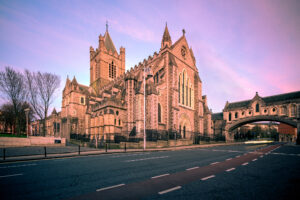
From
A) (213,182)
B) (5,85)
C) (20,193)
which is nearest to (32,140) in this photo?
(5,85)

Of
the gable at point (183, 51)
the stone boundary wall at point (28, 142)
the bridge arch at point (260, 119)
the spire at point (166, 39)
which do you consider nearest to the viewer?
the stone boundary wall at point (28, 142)

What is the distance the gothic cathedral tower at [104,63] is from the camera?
4569 centimetres

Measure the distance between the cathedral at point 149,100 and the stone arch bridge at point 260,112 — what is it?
17002mm

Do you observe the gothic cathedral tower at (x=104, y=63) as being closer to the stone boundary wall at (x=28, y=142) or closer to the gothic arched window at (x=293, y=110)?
the stone boundary wall at (x=28, y=142)

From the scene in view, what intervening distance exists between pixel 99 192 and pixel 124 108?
23.1 metres

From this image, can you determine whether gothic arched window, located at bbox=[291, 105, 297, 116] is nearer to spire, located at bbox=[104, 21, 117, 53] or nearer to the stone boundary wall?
the stone boundary wall

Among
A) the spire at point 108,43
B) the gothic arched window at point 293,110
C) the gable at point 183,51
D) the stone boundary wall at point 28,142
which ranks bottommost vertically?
the stone boundary wall at point 28,142

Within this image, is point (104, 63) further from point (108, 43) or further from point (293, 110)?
point (293, 110)

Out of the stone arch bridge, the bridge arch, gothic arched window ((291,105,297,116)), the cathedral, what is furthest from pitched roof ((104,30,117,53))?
gothic arched window ((291,105,297,116))

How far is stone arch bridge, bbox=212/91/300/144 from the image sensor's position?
3591 centimetres

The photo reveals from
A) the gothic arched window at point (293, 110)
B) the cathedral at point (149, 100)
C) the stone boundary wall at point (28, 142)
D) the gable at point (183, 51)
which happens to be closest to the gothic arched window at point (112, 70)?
the cathedral at point (149, 100)

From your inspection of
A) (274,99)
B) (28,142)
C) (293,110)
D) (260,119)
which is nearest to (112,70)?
(28,142)

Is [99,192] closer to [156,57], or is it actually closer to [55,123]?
[156,57]

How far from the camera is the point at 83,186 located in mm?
4449
